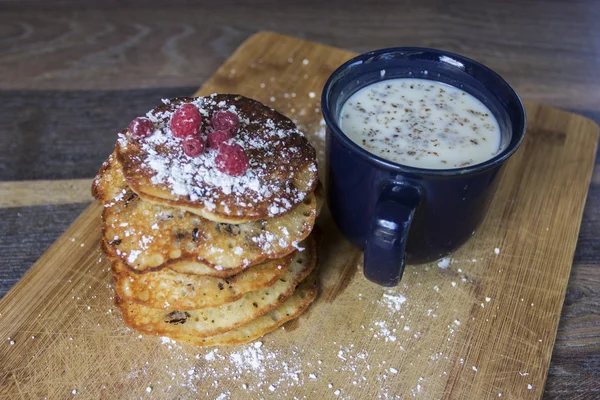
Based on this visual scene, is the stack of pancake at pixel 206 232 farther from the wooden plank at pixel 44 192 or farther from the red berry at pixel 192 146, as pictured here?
the wooden plank at pixel 44 192

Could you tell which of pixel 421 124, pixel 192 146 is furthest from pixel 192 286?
pixel 421 124

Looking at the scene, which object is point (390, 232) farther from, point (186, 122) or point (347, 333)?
point (186, 122)

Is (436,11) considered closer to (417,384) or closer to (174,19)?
(174,19)

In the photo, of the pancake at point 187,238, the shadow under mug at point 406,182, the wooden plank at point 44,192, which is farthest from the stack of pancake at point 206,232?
the wooden plank at point 44,192

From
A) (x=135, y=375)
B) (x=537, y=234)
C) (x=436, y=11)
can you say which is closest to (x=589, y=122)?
(x=537, y=234)

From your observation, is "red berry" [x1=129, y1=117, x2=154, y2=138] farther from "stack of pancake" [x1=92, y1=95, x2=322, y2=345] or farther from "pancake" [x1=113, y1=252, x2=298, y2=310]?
"pancake" [x1=113, y1=252, x2=298, y2=310]

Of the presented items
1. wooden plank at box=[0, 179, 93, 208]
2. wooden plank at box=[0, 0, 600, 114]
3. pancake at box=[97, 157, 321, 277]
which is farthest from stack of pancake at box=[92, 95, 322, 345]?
wooden plank at box=[0, 0, 600, 114]
